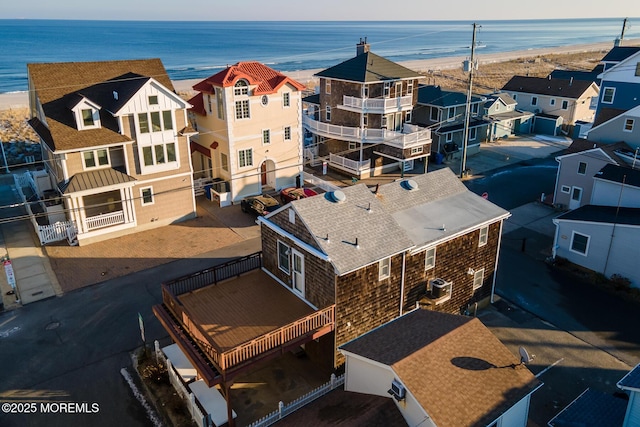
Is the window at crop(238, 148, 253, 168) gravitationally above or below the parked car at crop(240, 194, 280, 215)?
above

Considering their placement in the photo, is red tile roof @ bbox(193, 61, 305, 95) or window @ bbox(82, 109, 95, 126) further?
red tile roof @ bbox(193, 61, 305, 95)

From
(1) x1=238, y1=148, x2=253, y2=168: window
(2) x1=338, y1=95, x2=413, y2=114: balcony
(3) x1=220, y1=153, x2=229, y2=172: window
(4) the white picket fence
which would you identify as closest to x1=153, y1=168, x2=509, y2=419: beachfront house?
(4) the white picket fence

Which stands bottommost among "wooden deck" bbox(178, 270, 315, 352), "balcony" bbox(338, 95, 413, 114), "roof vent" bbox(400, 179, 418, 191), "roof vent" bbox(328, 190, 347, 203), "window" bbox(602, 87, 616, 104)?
"wooden deck" bbox(178, 270, 315, 352)

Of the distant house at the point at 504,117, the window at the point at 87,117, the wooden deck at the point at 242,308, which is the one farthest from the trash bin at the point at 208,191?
the distant house at the point at 504,117

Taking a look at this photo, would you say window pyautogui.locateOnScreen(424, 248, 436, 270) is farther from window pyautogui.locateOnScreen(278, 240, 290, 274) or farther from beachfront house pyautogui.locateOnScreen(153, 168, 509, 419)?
window pyautogui.locateOnScreen(278, 240, 290, 274)

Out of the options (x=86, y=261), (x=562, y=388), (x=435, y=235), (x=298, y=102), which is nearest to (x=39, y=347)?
(x=86, y=261)

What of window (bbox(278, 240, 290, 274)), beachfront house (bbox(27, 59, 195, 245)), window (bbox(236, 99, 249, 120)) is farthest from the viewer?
window (bbox(236, 99, 249, 120))

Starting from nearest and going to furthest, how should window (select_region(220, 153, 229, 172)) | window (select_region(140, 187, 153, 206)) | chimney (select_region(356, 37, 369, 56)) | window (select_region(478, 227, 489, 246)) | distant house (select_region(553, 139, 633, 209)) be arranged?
1. window (select_region(478, 227, 489, 246))
2. window (select_region(140, 187, 153, 206))
3. distant house (select_region(553, 139, 633, 209))
4. window (select_region(220, 153, 229, 172))
5. chimney (select_region(356, 37, 369, 56))

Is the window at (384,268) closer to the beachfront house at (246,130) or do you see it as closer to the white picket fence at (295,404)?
the white picket fence at (295,404)
